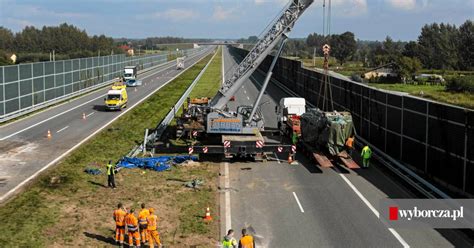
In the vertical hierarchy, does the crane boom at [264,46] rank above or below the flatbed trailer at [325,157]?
above

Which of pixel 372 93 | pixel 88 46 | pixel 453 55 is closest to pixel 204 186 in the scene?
pixel 372 93

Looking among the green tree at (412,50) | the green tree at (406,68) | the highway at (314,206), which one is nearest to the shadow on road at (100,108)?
A: the highway at (314,206)

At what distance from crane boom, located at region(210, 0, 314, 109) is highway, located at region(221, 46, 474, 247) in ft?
15.5

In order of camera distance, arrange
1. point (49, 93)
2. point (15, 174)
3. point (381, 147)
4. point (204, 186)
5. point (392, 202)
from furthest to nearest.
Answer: point (49, 93), point (381, 147), point (15, 174), point (204, 186), point (392, 202)

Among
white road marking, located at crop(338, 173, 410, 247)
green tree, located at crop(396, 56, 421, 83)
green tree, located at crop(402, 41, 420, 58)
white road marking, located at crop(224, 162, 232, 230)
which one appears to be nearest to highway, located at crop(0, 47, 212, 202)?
white road marking, located at crop(224, 162, 232, 230)

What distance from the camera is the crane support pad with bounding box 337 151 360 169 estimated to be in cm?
2576

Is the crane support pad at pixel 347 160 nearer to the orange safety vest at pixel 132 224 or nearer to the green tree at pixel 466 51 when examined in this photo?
the orange safety vest at pixel 132 224

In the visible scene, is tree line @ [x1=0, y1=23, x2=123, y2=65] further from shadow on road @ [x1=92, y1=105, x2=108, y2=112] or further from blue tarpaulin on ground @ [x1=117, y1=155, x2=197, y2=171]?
blue tarpaulin on ground @ [x1=117, y1=155, x2=197, y2=171]

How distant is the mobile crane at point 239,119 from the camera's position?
2745 cm

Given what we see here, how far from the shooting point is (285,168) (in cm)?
2745

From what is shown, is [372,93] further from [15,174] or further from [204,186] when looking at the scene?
[15,174]

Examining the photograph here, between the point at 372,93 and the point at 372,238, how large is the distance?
15.3m

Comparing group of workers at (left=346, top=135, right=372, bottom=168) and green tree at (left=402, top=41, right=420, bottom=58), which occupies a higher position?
green tree at (left=402, top=41, right=420, bottom=58)

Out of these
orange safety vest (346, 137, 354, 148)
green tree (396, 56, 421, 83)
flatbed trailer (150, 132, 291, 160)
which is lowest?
flatbed trailer (150, 132, 291, 160)
